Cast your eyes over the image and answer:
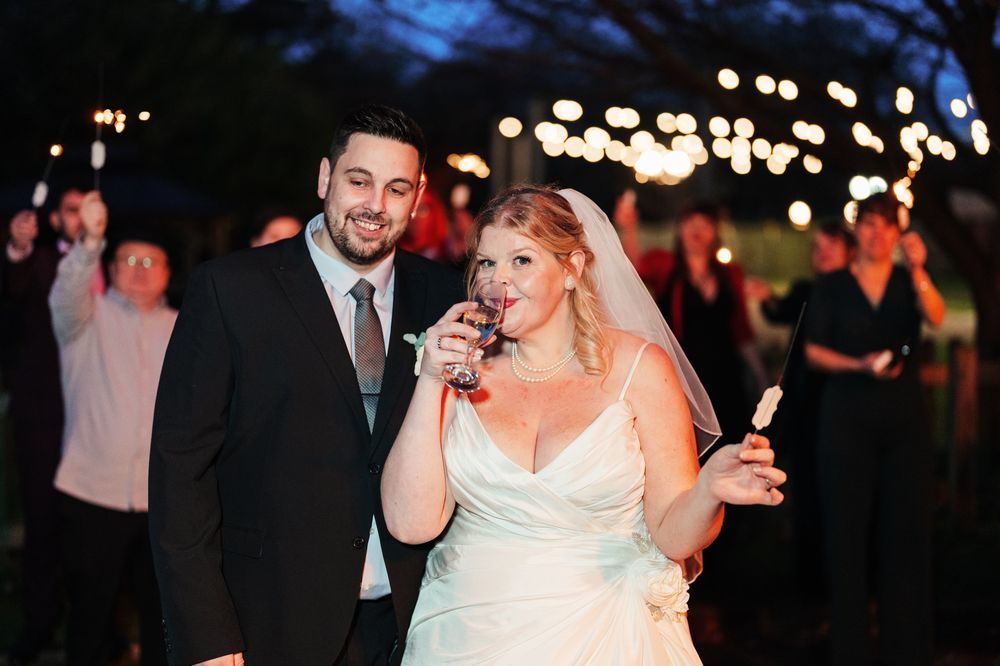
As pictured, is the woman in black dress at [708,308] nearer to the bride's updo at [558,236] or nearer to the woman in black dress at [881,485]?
the woman in black dress at [881,485]

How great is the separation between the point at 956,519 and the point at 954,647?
2939mm

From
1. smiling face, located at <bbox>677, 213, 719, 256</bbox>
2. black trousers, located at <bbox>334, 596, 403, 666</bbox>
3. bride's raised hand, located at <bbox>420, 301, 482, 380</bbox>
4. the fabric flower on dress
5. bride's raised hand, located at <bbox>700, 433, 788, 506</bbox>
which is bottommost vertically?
black trousers, located at <bbox>334, 596, 403, 666</bbox>

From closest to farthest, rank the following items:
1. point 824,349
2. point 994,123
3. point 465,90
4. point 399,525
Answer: point 399,525, point 824,349, point 994,123, point 465,90

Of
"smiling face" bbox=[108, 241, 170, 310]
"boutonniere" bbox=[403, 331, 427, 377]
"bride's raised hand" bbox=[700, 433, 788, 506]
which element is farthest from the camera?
"smiling face" bbox=[108, 241, 170, 310]

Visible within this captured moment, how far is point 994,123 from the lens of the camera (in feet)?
27.2

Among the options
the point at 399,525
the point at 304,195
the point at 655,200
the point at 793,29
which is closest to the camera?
the point at 399,525

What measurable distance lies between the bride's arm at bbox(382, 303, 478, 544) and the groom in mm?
134

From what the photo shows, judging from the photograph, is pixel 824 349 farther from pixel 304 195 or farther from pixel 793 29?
pixel 304 195

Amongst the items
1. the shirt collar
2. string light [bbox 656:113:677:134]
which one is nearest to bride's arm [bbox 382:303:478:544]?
the shirt collar

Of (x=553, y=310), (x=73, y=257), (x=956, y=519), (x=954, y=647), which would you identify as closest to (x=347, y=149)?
(x=553, y=310)

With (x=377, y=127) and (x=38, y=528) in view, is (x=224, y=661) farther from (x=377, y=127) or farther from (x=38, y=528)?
(x=38, y=528)

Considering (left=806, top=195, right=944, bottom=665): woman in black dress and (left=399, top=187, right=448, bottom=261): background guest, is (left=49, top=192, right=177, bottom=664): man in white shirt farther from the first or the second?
(left=806, top=195, right=944, bottom=665): woman in black dress

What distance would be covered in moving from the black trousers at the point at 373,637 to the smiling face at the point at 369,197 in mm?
1019

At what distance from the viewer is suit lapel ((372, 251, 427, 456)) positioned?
3.57m
